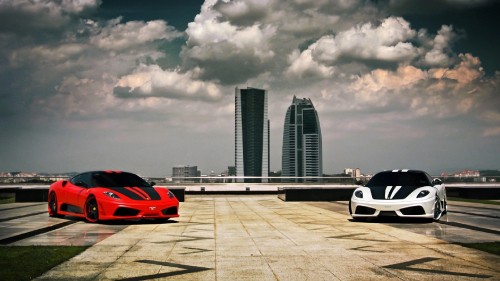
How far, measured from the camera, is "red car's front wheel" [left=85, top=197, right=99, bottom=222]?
40.9 ft

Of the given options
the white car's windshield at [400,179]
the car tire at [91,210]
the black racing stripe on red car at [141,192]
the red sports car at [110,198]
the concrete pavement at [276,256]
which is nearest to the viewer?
the concrete pavement at [276,256]

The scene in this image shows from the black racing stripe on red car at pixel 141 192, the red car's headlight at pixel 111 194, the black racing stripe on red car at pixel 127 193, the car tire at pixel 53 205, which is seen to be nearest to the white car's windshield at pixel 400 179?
the black racing stripe on red car at pixel 141 192

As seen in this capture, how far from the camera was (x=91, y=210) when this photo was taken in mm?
12609

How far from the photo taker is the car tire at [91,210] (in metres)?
12.5

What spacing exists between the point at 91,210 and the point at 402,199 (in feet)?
24.7

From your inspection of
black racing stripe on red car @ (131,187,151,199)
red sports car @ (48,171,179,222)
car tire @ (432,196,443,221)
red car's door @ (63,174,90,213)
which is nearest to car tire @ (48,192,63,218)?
red sports car @ (48,171,179,222)

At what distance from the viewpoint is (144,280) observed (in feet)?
18.7

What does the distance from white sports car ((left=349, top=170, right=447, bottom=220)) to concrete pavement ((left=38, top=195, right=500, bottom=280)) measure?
130 centimetres

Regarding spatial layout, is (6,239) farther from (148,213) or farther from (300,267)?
A: (300,267)

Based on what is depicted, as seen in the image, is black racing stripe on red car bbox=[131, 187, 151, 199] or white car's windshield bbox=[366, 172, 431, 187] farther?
white car's windshield bbox=[366, 172, 431, 187]

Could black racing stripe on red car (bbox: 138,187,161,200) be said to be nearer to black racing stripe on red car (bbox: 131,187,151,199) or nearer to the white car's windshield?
black racing stripe on red car (bbox: 131,187,151,199)

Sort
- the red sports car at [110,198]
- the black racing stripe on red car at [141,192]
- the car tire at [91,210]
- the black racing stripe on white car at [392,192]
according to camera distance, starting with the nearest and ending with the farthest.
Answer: the red sports car at [110,198] < the car tire at [91,210] < the black racing stripe on red car at [141,192] < the black racing stripe on white car at [392,192]

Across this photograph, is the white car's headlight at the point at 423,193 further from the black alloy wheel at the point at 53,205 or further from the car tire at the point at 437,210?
the black alloy wheel at the point at 53,205

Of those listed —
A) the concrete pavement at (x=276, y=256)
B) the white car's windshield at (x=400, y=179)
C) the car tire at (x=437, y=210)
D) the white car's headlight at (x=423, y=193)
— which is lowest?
the concrete pavement at (x=276, y=256)
